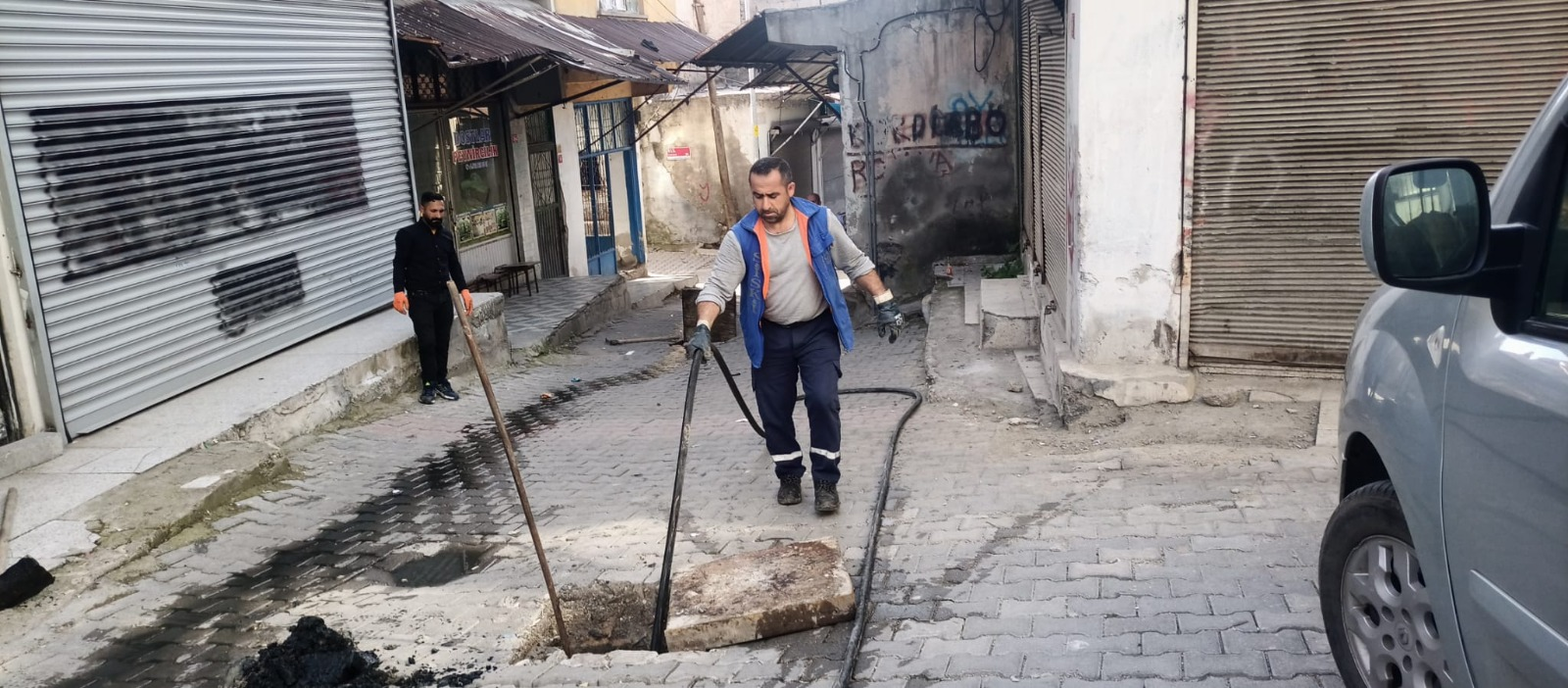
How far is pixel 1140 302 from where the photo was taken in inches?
275

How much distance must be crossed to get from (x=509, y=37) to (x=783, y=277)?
1014 centimetres

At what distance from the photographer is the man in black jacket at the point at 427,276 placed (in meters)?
9.53

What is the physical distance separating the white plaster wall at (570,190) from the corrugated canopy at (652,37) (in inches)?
60.2

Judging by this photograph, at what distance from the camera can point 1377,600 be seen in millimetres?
3121

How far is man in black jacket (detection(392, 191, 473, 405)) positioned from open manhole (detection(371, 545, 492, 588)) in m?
3.67

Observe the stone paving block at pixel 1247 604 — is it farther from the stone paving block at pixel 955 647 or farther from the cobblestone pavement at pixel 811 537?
the stone paving block at pixel 955 647

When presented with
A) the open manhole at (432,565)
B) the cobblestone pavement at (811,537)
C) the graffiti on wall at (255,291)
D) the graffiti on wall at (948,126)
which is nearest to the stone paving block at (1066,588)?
the cobblestone pavement at (811,537)

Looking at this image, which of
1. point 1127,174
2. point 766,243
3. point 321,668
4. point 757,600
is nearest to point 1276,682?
point 757,600

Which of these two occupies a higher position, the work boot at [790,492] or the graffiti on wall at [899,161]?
the graffiti on wall at [899,161]

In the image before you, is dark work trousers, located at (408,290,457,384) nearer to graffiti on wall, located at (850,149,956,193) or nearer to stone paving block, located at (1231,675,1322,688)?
graffiti on wall, located at (850,149,956,193)

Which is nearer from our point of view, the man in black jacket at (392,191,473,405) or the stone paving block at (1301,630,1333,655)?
the stone paving block at (1301,630,1333,655)

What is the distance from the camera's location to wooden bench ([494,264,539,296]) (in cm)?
1652

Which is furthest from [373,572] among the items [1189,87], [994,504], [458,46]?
[458,46]

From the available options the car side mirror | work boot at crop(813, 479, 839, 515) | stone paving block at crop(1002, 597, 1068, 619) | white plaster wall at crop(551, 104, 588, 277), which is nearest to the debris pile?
stone paving block at crop(1002, 597, 1068, 619)
